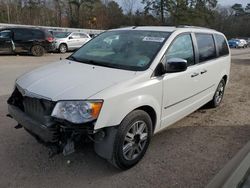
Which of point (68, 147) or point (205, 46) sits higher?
point (205, 46)

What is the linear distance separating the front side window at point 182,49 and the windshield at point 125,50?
0.17 meters

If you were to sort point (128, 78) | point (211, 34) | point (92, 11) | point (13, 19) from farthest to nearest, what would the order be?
point (92, 11) < point (13, 19) < point (211, 34) < point (128, 78)

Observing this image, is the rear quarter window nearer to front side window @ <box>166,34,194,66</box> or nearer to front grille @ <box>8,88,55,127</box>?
front side window @ <box>166,34,194,66</box>

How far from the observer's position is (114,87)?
3156 mm

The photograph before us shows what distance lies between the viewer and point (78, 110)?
2971 mm

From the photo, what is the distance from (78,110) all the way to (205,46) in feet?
9.94

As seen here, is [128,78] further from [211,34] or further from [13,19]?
[13,19]

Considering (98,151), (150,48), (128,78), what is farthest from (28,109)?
(150,48)

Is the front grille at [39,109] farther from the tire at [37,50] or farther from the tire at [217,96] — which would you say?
the tire at [37,50]

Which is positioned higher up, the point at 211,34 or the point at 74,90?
the point at 211,34

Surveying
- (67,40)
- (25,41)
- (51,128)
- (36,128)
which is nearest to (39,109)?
(36,128)

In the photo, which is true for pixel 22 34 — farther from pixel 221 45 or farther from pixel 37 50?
pixel 221 45

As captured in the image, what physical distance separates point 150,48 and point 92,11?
5100cm

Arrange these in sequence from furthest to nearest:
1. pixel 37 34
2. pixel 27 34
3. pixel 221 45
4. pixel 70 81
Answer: pixel 37 34
pixel 27 34
pixel 221 45
pixel 70 81
